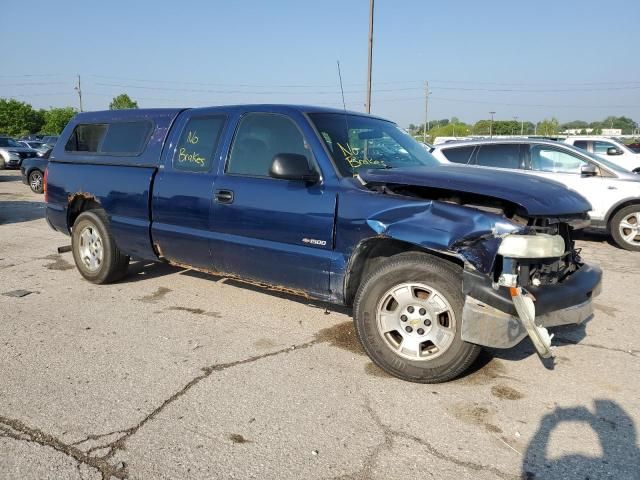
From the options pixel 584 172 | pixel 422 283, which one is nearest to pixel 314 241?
pixel 422 283

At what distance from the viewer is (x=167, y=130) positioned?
485 cm

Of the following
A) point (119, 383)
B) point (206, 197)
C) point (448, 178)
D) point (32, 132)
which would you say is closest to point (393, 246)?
point (448, 178)

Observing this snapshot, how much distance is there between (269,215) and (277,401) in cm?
147

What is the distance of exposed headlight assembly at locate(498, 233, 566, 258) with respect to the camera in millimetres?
2965

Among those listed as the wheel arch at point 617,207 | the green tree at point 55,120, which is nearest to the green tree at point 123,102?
the green tree at point 55,120

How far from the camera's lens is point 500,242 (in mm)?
3014

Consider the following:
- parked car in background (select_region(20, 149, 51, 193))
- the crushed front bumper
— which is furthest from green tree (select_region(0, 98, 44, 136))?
the crushed front bumper

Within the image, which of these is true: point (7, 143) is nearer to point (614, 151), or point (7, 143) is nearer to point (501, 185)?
point (614, 151)

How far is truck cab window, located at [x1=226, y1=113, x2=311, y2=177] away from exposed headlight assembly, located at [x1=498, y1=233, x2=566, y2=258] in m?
1.72

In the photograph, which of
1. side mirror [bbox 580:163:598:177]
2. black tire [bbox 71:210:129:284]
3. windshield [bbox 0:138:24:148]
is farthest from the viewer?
windshield [bbox 0:138:24:148]

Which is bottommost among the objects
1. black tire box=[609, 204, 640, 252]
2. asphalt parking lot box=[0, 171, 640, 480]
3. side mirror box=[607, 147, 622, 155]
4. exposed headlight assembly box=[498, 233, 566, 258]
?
asphalt parking lot box=[0, 171, 640, 480]

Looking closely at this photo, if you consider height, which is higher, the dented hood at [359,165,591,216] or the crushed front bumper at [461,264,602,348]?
the dented hood at [359,165,591,216]

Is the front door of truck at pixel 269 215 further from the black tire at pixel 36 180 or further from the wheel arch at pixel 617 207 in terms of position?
the black tire at pixel 36 180

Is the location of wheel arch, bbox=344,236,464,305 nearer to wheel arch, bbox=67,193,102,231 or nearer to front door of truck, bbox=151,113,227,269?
front door of truck, bbox=151,113,227,269
